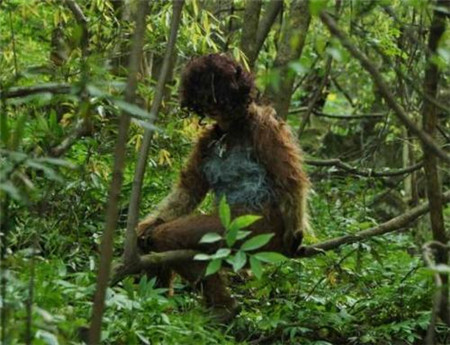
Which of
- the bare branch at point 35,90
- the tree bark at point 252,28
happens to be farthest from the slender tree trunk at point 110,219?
the tree bark at point 252,28

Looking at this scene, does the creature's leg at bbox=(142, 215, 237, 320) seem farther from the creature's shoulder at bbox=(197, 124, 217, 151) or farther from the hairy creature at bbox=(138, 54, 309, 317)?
the creature's shoulder at bbox=(197, 124, 217, 151)

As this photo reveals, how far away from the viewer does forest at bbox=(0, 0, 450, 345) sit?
3.77m

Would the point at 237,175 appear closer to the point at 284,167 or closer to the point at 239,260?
the point at 284,167

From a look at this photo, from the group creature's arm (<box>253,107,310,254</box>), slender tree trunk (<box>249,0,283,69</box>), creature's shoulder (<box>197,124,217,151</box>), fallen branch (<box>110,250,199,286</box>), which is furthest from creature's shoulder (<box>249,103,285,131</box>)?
slender tree trunk (<box>249,0,283,69</box>)

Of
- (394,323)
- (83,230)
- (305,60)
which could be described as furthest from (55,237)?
(305,60)

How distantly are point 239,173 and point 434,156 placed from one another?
1801mm

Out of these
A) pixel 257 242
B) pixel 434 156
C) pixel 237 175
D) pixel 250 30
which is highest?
pixel 250 30

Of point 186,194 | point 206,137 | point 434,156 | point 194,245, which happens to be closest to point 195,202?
point 186,194

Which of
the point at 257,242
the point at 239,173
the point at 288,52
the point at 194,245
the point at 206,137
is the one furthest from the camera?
the point at 288,52

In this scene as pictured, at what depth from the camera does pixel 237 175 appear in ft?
19.4

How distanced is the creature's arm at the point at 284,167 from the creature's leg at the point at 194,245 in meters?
0.44

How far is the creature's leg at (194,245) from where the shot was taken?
5605 millimetres

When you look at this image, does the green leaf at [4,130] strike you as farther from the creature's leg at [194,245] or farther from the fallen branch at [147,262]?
the creature's leg at [194,245]

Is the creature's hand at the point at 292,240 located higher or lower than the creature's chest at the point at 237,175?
lower
